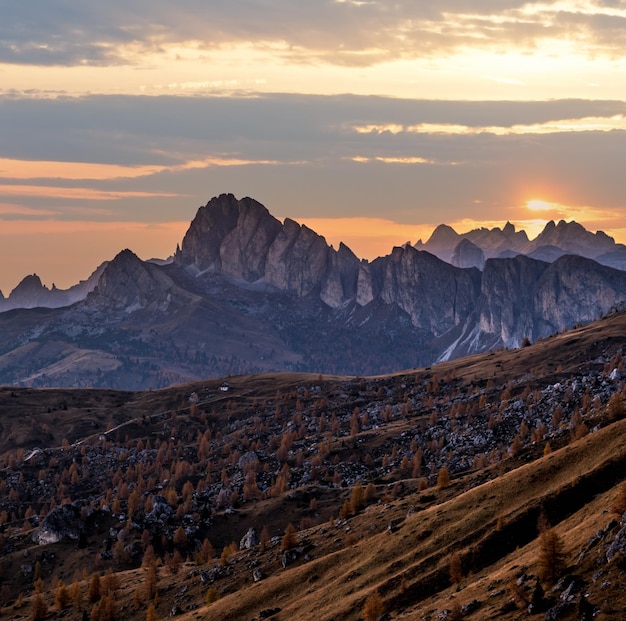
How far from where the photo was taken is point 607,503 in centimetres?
13250

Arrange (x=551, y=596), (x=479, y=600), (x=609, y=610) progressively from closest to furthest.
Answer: (x=609, y=610) < (x=551, y=596) < (x=479, y=600)

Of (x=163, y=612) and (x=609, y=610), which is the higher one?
(x=609, y=610)

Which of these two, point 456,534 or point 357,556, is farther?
point 357,556

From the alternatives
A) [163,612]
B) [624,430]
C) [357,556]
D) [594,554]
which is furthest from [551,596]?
[163,612]

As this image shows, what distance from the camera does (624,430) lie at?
514 ft

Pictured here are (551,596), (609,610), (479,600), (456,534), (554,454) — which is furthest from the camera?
(554,454)

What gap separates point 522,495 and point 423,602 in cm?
2876

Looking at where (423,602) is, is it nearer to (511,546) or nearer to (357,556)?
(511,546)

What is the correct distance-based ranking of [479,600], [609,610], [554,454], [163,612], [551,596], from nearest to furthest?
1. [609,610]
2. [551,596]
3. [479,600]
4. [554,454]
5. [163,612]

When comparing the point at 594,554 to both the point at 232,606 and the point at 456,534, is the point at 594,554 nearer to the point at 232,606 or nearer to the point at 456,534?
the point at 456,534

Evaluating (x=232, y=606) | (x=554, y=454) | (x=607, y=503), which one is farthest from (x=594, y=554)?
(x=232, y=606)

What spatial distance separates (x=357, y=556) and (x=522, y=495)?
112 ft

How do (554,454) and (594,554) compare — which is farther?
(554,454)

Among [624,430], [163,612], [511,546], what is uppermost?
[624,430]
